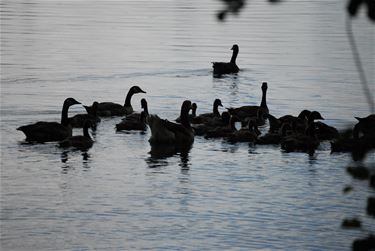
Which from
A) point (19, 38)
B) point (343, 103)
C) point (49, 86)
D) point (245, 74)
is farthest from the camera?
point (19, 38)

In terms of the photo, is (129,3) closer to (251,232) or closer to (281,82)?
(281,82)

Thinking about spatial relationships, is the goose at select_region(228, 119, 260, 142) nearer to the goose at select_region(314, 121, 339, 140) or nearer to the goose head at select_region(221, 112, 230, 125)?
the goose head at select_region(221, 112, 230, 125)

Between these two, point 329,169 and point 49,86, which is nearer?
point 329,169

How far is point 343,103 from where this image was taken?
69.9ft

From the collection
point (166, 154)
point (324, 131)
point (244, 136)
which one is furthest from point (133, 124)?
point (324, 131)

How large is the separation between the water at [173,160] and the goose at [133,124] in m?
0.23

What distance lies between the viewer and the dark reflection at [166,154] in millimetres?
15280

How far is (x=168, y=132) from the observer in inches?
667

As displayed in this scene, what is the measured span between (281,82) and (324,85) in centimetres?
130

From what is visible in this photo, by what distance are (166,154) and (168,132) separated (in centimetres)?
68

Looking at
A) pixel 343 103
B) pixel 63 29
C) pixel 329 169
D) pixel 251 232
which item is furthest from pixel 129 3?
pixel 251 232

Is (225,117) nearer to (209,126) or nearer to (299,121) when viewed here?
(209,126)

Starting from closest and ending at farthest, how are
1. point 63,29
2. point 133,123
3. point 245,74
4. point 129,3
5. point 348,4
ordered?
point 348,4 < point 133,123 < point 245,74 < point 63,29 < point 129,3

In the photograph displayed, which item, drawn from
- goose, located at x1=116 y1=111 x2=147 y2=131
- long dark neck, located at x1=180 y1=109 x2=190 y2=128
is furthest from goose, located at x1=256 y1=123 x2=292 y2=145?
goose, located at x1=116 y1=111 x2=147 y2=131
